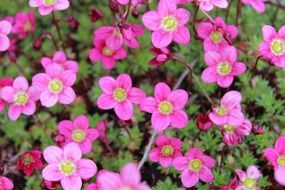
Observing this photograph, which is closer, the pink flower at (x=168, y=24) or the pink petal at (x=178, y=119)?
the pink petal at (x=178, y=119)

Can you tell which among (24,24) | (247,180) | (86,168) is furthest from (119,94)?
(24,24)

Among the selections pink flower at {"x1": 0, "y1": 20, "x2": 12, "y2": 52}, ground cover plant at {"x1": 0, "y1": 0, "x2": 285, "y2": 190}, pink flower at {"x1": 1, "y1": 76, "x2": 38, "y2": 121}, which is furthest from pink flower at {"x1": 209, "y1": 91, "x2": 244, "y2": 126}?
pink flower at {"x1": 0, "y1": 20, "x2": 12, "y2": 52}

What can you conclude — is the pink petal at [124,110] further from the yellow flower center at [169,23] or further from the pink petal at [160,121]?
the yellow flower center at [169,23]

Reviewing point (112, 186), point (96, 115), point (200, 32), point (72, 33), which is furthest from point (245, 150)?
point (72, 33)

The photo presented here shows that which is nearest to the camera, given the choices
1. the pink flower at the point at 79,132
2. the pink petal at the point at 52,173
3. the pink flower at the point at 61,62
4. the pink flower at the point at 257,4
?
the pink petal at the point at 52,173

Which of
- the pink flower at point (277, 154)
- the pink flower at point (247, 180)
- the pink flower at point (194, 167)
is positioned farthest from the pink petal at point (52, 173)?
the pink flower at point (277, 154)

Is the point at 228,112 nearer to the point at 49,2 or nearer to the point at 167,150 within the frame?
the point at 167,150

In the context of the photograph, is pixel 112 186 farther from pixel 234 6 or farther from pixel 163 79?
pixel 234 6
